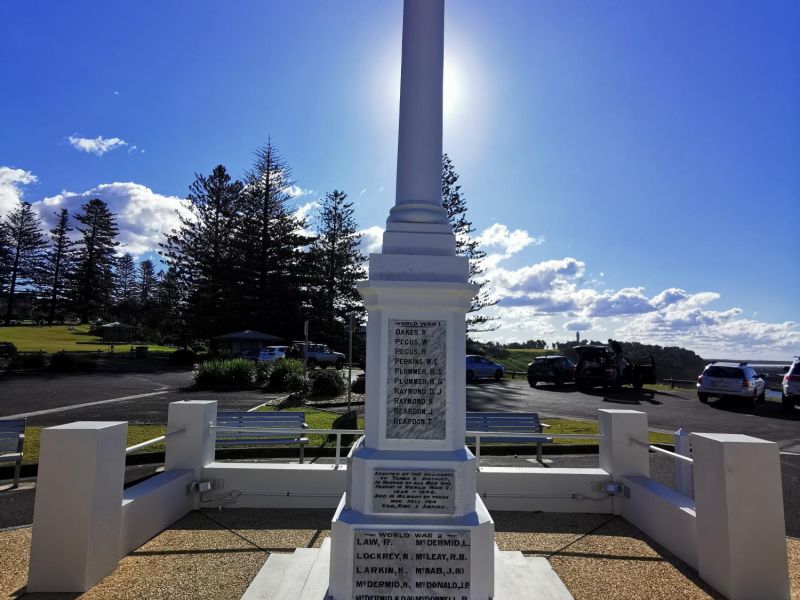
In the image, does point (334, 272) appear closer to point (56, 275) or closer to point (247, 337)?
point (247, 337)

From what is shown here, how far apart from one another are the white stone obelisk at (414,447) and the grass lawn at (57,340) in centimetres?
4718

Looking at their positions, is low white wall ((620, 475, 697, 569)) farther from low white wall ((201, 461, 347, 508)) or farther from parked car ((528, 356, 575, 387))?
parked car ((528, 356, 575, 387))

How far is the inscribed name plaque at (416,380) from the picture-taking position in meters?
3.77

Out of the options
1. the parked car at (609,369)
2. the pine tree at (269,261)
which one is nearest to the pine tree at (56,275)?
the pine tree at (269,261)

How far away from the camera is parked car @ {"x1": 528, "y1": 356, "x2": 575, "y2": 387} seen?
2289 centimetres

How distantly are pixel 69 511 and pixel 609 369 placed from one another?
20373 mm

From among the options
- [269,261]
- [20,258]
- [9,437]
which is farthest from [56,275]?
[9,437]

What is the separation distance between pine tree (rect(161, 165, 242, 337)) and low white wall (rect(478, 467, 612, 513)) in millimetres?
39766

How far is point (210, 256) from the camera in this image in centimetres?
4606

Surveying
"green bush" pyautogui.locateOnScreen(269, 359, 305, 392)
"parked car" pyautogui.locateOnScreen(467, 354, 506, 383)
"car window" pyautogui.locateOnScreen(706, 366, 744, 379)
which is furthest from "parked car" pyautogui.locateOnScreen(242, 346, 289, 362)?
"car window" pyautogui.locateOnScreen(706, 366, 744, 379)

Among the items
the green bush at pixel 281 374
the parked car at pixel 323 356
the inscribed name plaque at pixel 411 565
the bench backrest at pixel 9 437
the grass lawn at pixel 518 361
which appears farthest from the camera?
the grass lawn at pixel 518 361

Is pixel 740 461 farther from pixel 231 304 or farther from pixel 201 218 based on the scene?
pixel 201 218

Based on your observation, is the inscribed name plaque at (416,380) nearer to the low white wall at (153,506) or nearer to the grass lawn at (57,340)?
the low white wall at (153,506)

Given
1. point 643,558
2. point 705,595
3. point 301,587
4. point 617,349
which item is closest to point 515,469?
point 643,558
